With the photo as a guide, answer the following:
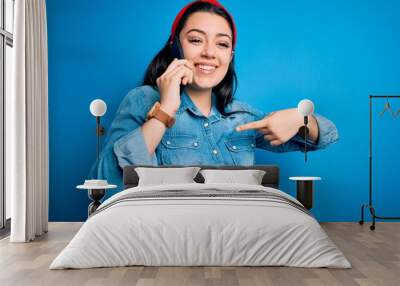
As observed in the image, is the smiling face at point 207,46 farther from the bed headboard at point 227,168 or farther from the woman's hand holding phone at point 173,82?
the bed headboard at point 227,168

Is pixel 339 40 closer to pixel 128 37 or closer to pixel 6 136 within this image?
pixel 128 37

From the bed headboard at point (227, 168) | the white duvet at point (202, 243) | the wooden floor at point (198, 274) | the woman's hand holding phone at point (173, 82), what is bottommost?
the wooden floor at point (198, 274)

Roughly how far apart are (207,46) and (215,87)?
528 millimetres

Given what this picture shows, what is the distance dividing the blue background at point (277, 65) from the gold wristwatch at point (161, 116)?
0.44m

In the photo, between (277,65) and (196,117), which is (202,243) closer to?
(196,117)

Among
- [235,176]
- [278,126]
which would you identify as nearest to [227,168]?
[235,176]

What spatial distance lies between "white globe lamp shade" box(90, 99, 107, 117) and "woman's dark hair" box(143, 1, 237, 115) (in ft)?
2.11

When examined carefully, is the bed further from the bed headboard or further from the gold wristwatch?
the gold wristwatch

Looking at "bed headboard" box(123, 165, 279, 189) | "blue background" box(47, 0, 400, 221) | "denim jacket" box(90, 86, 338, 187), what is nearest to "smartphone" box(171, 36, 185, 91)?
"blue background" box(47, 0, 400, 221)

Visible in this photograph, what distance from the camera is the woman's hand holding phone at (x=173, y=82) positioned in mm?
6871

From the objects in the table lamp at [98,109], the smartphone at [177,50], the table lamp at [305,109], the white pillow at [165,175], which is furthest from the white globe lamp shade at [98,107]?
the table lamp at [305,109]

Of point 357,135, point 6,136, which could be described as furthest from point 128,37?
point 357,135

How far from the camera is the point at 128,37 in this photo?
700 centimetres

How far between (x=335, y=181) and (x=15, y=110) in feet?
13.0
